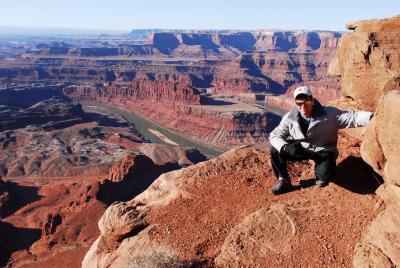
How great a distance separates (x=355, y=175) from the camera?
971cm

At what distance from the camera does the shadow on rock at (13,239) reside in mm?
32031

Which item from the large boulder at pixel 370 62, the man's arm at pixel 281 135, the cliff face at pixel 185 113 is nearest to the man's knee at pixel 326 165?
the man's arm at pixel 281 135

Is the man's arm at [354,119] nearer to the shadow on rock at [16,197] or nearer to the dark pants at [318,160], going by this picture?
the dark pants at [318,160]

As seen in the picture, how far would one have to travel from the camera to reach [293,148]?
8875 mm

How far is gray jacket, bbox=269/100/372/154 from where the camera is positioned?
28.7ft

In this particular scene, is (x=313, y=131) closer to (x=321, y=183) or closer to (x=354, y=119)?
(x=354, y=119)

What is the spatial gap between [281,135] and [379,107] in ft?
6.75

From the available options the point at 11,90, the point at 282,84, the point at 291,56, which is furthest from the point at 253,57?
the point at 11,90

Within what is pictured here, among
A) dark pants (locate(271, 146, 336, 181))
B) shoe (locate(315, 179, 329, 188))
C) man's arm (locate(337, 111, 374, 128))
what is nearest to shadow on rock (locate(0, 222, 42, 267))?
dark pants (locate(271, 146, 336, 181))

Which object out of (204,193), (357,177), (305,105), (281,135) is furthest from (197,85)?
(305,105)

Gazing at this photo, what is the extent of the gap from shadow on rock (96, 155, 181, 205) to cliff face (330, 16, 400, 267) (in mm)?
29534

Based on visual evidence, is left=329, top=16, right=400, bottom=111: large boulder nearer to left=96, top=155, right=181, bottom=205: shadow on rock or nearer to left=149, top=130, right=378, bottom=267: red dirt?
left=149, top=130, right=378, bottom=267: red dirt

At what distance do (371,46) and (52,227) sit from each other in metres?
29.8

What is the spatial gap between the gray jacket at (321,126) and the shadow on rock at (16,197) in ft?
128
